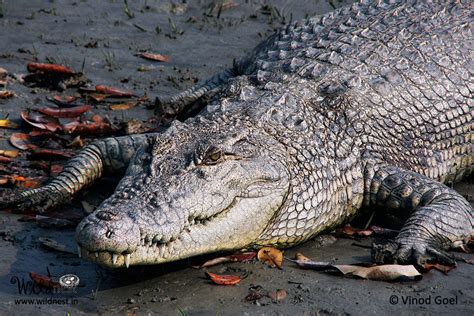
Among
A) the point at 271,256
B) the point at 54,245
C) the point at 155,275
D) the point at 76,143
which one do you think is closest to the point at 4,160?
the point at 76,143

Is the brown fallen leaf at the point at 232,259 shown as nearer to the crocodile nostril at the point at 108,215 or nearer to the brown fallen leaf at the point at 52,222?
the crocodile nostril at the point at 108,215

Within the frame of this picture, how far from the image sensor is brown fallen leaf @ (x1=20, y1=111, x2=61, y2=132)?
6.88 metres

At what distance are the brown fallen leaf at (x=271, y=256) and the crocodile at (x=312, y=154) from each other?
74 mm

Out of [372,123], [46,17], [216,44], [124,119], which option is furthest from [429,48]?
[46,17]

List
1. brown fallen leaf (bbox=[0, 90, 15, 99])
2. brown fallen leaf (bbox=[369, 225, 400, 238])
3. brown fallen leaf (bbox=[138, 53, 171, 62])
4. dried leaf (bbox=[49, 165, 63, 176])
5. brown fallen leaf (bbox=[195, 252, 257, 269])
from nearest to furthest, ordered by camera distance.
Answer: brown fallen leaf (bbox=[195, 252, 257, 269]) < brown fallen leaf (bbox=[369, 225, 400, 238]) < dried leaf (bbox=[49, 165, 63, 176]) < brown fallen leaf (bbox=[0, 90, 15, 99]) < brown fallen leaf (bbox=[138, 53, 171, 62])

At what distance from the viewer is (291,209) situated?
17.2ft

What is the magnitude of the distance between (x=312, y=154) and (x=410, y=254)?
0.93m

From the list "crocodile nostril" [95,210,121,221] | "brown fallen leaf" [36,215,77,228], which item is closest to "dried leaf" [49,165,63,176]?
"brown fallen leaf" [36,215,77,228]

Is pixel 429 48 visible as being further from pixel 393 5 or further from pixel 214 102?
pixel 214 102

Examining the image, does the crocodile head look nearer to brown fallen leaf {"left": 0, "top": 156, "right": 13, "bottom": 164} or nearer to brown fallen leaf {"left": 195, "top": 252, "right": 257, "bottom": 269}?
brown fallen leaf {"left": 195, "top": 252, "right": 257, "bottom": 269}

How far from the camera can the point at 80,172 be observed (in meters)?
5.93

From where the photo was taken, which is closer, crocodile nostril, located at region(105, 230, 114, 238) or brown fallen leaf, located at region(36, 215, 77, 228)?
crocodile nostril, located at region(105, 230, 114, 238)

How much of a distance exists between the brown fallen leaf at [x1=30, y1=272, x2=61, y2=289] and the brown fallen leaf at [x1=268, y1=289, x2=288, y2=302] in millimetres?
1163

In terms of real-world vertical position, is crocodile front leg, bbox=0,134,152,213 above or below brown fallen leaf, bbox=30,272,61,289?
above
